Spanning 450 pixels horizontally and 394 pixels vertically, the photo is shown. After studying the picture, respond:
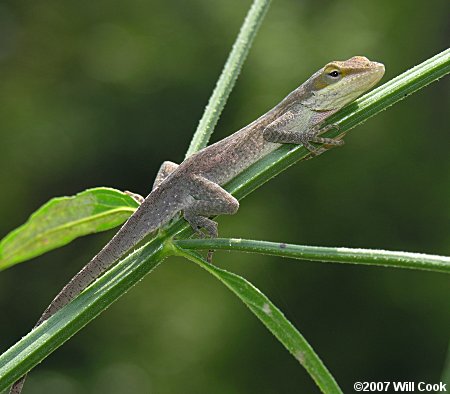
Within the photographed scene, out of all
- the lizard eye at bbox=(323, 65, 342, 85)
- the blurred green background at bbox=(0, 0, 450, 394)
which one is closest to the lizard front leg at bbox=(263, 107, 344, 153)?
the lizard eye at bbox=(323, 65, 342, 85)

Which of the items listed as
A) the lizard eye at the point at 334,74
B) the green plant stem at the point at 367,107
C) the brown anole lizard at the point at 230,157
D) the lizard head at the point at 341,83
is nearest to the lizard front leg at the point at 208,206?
the brown anole lizard at the point at 230,157

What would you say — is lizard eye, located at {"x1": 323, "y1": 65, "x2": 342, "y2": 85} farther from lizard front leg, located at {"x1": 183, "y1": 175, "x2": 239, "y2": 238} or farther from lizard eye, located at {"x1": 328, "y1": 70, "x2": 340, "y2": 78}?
lizard front leg, located at {"x1": 183, "y1": 175, "x2": 239, "y2": 238}

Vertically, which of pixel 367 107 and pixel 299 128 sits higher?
pixel 299 128

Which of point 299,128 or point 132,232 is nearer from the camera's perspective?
point 132,232

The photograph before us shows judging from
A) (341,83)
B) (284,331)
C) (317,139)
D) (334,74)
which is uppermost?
(334,74)

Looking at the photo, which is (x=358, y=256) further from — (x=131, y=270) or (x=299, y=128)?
(x=299, y=128)

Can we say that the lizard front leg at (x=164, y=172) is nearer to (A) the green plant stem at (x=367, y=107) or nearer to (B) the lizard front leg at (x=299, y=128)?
(B) the lizard front leg at (x=299, y=128)

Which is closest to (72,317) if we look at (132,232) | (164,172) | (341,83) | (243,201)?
(132,232)
